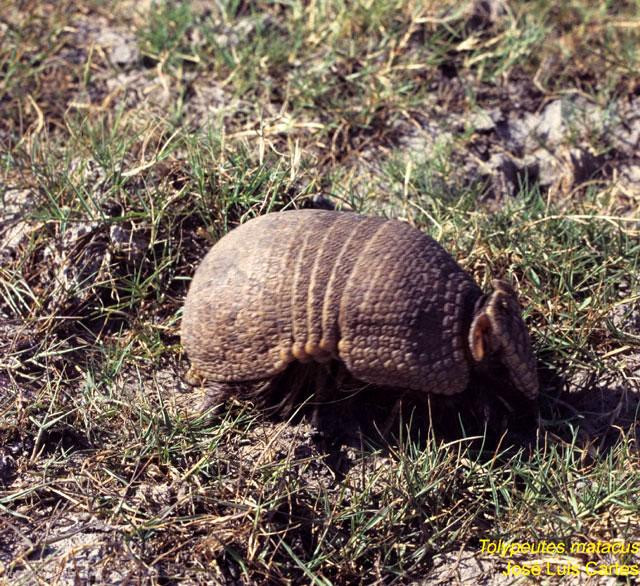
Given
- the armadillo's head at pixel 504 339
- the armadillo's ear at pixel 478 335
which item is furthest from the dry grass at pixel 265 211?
the armadillo's ear at pixel 478 335

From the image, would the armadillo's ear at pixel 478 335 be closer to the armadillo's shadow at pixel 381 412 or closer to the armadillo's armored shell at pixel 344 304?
the armadillo's armored shell at pixel 344 304

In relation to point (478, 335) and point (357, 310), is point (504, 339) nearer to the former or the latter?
point (478, 335)

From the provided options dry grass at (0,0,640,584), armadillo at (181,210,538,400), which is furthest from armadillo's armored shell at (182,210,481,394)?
dry grass at (0,0,640,584)

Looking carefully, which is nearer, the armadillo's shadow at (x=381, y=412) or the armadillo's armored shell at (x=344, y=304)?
the armadillo's armored shell at (x=344, y=304)

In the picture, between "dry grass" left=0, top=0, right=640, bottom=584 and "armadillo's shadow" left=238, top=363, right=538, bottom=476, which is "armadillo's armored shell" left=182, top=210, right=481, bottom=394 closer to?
"armadillo's shadow" left=238, top=363, right=538, bottom=476

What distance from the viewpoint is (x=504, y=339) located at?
3.72 metres

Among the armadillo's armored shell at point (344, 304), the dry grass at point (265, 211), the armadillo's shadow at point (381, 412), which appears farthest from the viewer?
the armadillo's shadow at point (381, 412)

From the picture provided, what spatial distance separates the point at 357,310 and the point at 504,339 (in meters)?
0.67

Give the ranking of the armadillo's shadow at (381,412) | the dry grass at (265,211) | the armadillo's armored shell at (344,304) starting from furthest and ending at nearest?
1. the armadillo's shadow at (381,412)
2. the armadillo's armored shell at (344,304)
3. the dry grass at (265,211)

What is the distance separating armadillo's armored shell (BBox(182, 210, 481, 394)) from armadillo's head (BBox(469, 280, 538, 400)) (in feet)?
0.24

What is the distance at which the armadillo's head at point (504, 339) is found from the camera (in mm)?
3701

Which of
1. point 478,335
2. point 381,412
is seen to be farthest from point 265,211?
point 478,335

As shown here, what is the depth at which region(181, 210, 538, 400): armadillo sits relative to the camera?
12.0 ft

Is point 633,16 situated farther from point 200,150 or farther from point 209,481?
point 209,481
